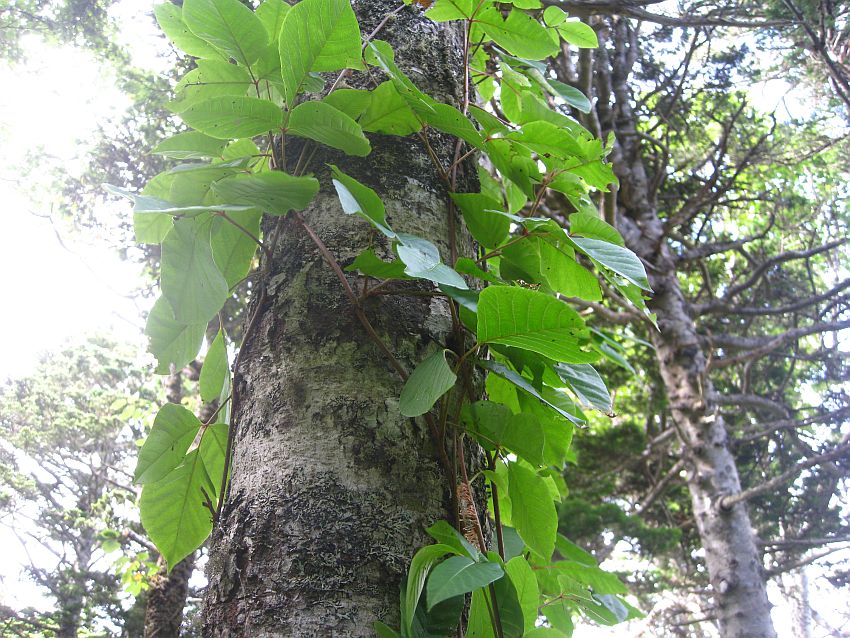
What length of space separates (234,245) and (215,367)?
184mm

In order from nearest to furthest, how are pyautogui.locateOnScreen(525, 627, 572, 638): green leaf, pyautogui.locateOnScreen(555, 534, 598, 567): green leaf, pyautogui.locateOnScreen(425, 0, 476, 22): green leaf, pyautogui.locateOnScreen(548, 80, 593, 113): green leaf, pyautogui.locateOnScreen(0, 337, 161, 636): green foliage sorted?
pyautogui.locateOnScreen(525, 627, 572, 638): green leaf → pyautogui.locateOnScreen(425, 0, 476, 22): green leaf → pyautogui.locateOnScreen(555, 534, 598, 567): green leaf → pyautogui.locateOnScreen(548, 80, 593, 113): green leaf → pyautogui.locateOnScreen(0, 337, 161, 636): green foliage

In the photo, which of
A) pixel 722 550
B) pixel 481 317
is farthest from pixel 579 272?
pixel 722 550

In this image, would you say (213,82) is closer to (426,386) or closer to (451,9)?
(451,9)

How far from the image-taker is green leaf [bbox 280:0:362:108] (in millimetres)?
615

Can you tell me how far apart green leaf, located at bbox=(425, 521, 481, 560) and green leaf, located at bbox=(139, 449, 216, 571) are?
329mm

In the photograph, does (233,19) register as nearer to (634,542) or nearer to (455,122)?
(455,122)

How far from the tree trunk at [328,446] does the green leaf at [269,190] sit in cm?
8

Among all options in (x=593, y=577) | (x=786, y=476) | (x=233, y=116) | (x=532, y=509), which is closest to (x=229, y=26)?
(x=233, y=116)

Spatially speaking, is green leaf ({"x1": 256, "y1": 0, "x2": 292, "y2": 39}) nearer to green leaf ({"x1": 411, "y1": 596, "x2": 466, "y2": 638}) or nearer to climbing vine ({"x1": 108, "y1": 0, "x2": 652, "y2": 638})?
climbing vine ({"x1": 108, "y1": 0, "x2": 652, "y2": 638})

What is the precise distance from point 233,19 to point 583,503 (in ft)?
17.3

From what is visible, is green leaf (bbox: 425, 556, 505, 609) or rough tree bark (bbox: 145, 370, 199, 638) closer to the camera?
green leaf (bbox: 425, 556, 505, 609)

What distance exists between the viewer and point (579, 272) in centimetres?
78

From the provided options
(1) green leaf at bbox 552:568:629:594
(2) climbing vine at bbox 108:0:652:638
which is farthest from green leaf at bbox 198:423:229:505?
(1) green leaf at bbox 552:568:629:594

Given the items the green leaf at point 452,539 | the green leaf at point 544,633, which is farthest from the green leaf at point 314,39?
the green leaf at point 544,633
